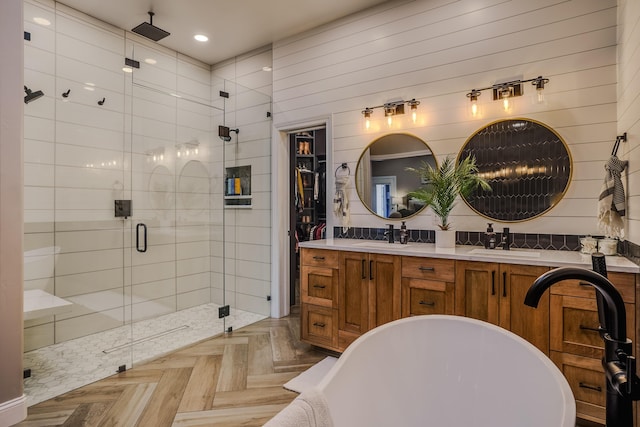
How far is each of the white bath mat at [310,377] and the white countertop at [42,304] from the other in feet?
6.81

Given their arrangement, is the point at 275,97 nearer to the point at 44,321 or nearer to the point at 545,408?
the point at 44,321

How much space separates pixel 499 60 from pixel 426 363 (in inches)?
93.4

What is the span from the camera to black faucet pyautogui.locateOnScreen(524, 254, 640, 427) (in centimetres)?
81

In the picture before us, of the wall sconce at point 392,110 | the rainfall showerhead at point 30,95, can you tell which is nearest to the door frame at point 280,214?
the wall sconce at point 392,110

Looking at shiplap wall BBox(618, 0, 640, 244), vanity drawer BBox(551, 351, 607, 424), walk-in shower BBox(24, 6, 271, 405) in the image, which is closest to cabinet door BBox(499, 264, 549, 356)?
vanity drawer BBox(551, 351, 607, 424)

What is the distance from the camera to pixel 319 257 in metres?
3.04

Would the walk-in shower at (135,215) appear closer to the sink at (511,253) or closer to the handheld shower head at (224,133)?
the handheld shower head at (224,133)

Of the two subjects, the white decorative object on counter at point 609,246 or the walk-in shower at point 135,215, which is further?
the walk-in shower at point 135,215

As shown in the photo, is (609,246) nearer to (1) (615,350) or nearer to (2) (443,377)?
(2) (443,377)

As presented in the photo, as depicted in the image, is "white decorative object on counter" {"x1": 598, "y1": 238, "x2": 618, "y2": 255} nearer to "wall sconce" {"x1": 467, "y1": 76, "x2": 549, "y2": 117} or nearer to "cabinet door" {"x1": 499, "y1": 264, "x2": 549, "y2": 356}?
"cabinet door" {"x1": 499, "y1": 264, "x2": 549, "y2": 356}

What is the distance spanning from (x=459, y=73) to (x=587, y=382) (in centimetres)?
236

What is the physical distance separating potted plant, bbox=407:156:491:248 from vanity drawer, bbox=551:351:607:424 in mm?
1010

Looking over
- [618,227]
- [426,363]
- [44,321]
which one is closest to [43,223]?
[44,321]

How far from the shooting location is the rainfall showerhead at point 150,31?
135 inches
